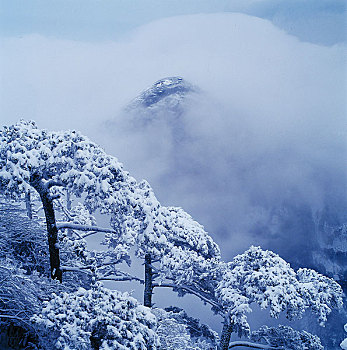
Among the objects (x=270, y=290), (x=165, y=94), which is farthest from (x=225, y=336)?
(x=165, y=94)

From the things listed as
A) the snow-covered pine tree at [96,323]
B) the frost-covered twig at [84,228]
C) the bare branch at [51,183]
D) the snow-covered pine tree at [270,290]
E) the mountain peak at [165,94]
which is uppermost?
the mountain peak at [165,94]

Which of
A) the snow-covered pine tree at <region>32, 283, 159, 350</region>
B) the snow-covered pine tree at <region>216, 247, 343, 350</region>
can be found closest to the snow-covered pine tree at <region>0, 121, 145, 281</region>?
the snow-covered pine tree at <region>32, 283, 159, 350</region>

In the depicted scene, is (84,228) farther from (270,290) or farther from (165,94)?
(165,94)

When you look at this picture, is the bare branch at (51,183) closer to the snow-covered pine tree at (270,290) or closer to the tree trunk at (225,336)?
the snow-covered pine tree at (270,290)

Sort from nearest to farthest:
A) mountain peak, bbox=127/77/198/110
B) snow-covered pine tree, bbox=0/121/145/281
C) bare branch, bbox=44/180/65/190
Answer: snow-covered pine tree, bbox=0/121/145/281 → bare branch, bbox=44/180/65/190 → mountain peak, bbox=127/77/198/110

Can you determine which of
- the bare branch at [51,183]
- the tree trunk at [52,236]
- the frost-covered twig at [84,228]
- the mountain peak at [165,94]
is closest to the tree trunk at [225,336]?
the frost-covered twig at [84,228]

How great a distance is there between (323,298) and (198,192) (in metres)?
16.5

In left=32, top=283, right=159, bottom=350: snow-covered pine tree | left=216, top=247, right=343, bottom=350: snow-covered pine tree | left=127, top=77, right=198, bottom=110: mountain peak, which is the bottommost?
left=32, top=283, right=159, bottom=350: snow-covered pine tree

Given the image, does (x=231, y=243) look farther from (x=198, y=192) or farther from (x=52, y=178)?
(x=52, y=178)

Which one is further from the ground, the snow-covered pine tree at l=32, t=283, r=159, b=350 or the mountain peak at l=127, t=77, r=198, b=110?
the mountain peak at l=127, t=77, r=198, b=110

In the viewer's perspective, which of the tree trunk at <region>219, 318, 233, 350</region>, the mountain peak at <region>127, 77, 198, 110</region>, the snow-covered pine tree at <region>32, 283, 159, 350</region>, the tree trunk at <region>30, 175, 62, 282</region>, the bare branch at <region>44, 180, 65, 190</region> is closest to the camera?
the snow-covered pine tree at <region>32, 283, 159, 350</region>

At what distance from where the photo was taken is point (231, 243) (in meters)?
21.0

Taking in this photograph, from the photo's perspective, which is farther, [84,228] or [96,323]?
[84,228]

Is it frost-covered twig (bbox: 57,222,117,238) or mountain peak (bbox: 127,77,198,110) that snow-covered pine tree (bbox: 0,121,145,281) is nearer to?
frost-covered twig (bbox: 57,222,117,238)
